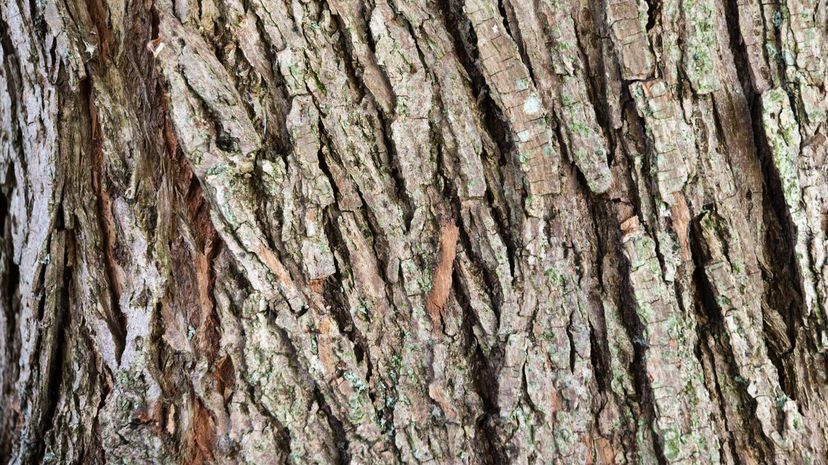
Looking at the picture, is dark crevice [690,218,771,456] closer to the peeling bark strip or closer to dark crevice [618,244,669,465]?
dark crevice [618,244,669,465]

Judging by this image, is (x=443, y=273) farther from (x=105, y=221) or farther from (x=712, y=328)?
(x=105, y=221)

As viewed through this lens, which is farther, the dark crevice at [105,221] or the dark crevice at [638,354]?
the dark crevice at [105,221]

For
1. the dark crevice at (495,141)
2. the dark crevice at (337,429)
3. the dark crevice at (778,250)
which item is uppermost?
the dark crevice at (495,141)

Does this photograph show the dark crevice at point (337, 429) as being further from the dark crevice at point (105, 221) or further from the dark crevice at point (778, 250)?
the dark crevice at point (778, 250)

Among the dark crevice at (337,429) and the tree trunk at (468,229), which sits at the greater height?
the tree trunk at (468,229)

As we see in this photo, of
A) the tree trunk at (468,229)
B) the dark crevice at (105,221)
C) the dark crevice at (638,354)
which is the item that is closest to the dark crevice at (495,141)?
the tree trunk at (468,229)

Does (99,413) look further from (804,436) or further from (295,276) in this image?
Answer: (804,436)

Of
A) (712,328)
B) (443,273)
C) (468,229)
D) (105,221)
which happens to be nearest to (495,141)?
(468,229)
